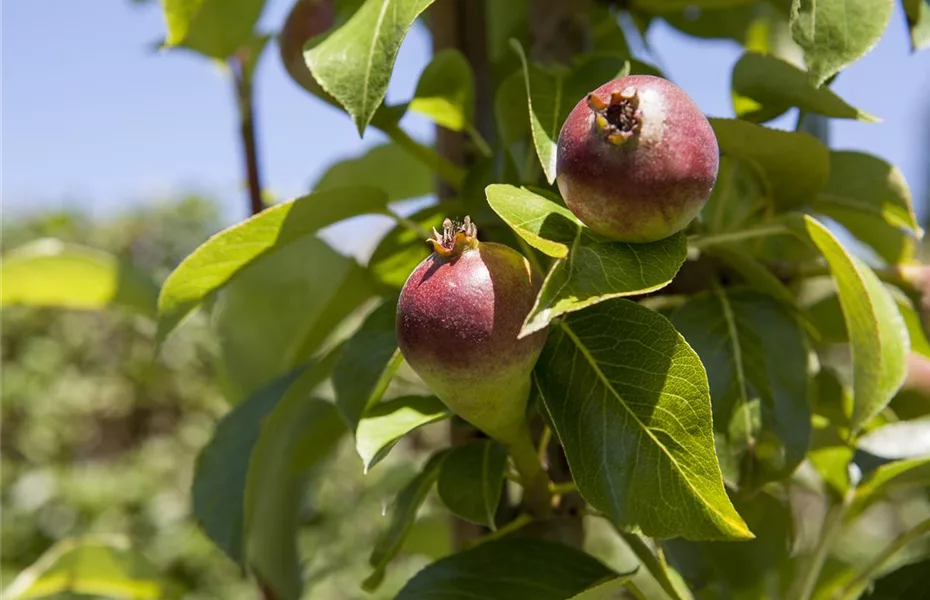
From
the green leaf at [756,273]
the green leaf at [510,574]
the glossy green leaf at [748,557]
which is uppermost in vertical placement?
the green leaf at [756,273]

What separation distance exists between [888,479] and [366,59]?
431mm

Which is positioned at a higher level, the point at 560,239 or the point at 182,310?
the point at 560,239

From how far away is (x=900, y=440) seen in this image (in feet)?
2.37

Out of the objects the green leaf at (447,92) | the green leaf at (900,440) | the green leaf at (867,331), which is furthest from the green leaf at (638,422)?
the green leaf at (900,440)

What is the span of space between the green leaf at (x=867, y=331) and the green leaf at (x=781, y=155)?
0.19ft

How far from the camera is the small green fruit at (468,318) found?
38 cm

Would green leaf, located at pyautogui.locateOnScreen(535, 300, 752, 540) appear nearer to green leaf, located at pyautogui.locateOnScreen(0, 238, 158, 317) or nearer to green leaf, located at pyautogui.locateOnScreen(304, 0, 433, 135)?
green leaf, located at pyautogui.locateOnScreen(304, 0, 433, 135)

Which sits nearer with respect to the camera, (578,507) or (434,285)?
(434,285)

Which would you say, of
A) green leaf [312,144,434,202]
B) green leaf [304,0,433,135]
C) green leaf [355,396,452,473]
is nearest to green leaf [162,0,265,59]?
green leaf [312,144,434,202]

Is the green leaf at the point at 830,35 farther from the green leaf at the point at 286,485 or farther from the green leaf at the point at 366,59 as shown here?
the green leaf at the point at 286,485

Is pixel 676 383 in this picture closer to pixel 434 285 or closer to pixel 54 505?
pixel 434 285

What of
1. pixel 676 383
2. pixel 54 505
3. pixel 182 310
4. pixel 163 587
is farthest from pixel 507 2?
pixel 54 505

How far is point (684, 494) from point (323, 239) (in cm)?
52

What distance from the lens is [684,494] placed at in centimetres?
40
